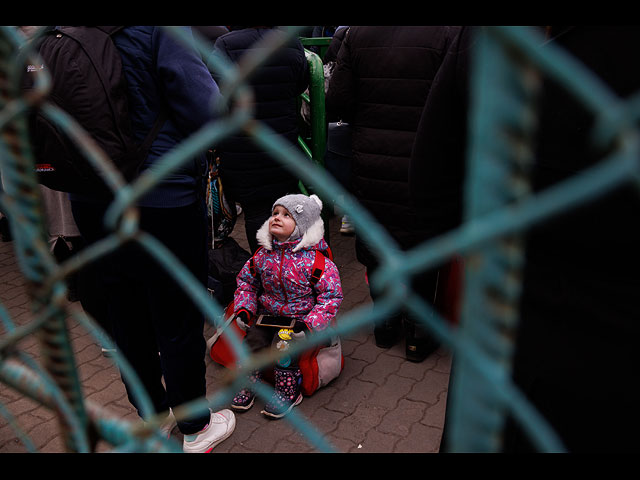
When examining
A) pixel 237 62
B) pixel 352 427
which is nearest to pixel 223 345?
pixel 352 427

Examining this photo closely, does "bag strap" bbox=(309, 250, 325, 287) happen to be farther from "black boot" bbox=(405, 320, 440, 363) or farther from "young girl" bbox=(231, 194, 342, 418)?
"black boot" bbox=(405, 320, 440, 363)

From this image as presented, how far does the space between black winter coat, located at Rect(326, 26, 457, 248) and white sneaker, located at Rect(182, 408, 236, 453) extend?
1.34 m

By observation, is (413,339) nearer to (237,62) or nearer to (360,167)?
(360,167)

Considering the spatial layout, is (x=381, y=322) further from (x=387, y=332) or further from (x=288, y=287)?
(x=288, y=287)

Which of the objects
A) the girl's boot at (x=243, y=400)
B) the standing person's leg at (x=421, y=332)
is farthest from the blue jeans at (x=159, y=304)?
the standing person's leg at (x=421, y=332)

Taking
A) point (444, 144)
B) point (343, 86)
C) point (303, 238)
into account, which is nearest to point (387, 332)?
A: point (303, 238)

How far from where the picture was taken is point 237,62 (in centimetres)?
314

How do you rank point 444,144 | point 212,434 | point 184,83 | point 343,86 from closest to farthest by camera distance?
point 444,144, point 184,83, point 212,434, point 343,86

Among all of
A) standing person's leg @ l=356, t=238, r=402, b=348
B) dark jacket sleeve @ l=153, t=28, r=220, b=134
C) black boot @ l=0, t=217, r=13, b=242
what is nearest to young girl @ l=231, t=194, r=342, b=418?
standing person's leg @ l=356, t=238, r=402, b=348

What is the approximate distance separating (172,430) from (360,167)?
178cm

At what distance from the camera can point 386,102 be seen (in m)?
2.88

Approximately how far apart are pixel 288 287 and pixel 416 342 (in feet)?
3.02

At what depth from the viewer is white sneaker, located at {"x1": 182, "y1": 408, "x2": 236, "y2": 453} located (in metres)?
2.49

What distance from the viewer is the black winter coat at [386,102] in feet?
8.84
